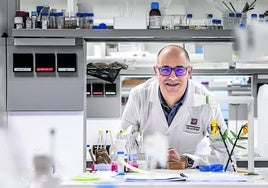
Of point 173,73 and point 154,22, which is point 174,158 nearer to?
point 173,73

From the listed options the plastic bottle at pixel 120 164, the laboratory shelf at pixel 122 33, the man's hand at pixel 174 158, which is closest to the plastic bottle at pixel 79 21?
the laboratory shelf at pixel 122 33

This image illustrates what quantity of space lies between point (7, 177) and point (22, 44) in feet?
7.37

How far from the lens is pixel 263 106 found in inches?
155

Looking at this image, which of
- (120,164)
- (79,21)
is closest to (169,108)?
(79,21)

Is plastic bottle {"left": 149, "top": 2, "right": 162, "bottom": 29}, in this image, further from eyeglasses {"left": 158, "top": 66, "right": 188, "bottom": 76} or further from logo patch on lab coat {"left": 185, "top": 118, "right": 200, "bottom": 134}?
logo patch on lab coat {"left": 185, "top": 118, "right": 200, "bottom": 134}

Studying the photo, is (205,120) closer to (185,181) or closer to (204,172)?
(204,172)

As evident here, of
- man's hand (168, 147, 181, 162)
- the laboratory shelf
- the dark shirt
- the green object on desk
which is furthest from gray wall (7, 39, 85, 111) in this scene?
the green object on desk

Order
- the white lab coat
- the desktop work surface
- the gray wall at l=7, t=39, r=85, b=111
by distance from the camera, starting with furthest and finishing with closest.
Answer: the gray wall at l=7, t=39, r=85, b=111 → the white lab coat → the desktop work surface

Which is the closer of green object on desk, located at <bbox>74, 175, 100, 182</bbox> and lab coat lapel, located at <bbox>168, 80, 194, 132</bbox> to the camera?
green object on desk, located at <bbox>74, 175, 100, 182</bbox>

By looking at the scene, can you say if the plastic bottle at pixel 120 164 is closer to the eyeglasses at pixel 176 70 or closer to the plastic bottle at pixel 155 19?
the eyeglasses at pixel 176 70

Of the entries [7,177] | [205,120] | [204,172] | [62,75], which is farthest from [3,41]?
[7,177]

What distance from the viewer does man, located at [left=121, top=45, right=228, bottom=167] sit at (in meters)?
2.22

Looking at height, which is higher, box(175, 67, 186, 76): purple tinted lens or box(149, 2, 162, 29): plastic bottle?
box(149, 2, 162, 29): plastic bottle

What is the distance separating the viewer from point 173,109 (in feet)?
7.97
